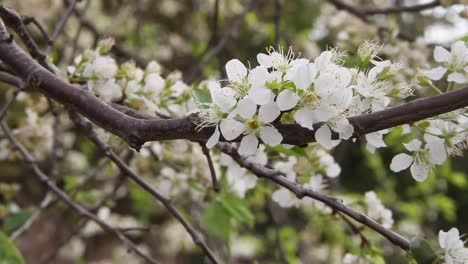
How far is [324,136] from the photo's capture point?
0.72 m

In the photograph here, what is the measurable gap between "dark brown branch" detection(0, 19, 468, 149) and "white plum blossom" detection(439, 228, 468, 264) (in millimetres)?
267

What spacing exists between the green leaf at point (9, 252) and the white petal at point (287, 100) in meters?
0.83

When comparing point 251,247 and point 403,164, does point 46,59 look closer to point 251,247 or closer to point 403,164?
point 403,164

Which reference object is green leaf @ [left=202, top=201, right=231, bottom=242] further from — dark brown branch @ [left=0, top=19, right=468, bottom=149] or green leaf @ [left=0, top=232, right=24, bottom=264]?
dark brown branch @ [left=0, top=19, right=468, bottom=149]

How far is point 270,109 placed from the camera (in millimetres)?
720

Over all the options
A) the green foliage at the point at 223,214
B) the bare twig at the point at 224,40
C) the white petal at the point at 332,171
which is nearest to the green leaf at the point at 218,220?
the green foliage at the point at 223,214

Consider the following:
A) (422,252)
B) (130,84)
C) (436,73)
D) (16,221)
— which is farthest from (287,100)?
(16,221)

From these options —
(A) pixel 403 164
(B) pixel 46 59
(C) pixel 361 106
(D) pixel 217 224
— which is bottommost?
(D) pixel 217 224

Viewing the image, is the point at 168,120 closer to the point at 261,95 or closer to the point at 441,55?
the point at 261,95

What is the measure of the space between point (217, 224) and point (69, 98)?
0.79 metres

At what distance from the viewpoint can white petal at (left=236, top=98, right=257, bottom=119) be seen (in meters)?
0.73

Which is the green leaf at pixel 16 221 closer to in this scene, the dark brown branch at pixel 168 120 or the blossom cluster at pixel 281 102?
the dark brown branch at pixel 168 120

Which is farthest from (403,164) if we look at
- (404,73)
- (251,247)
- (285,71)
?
(251,247)

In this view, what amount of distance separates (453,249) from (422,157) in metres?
0.16
